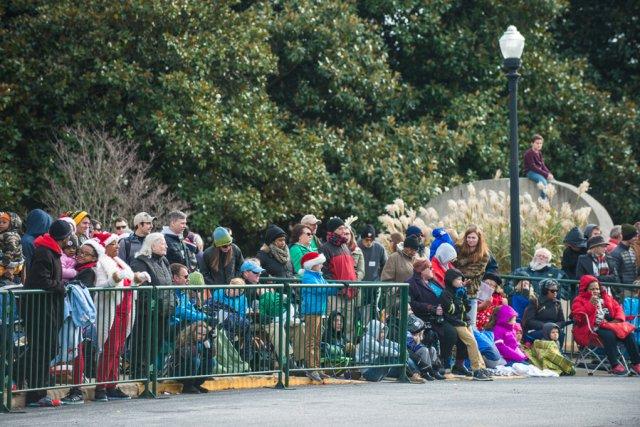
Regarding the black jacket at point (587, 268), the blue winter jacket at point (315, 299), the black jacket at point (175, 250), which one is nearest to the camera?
the blue winter jacket at point (315, 299)

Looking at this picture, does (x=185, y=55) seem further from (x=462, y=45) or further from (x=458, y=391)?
(x=458, y=391)

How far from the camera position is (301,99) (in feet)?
102

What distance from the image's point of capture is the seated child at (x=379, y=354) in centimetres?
1555

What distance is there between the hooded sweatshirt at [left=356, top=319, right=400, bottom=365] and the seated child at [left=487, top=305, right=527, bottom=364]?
2107 mm

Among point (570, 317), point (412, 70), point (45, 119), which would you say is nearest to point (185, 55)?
point (45, 119)

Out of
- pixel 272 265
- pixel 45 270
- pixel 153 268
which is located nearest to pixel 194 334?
pixel 153 268

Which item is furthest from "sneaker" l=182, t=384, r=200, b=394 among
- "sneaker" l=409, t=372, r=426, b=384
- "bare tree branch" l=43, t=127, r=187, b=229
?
"bare tree branch" l=43, t=127, r=187, b=229

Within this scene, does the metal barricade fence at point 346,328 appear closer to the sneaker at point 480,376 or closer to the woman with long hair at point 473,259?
the sneaker at point 480,376

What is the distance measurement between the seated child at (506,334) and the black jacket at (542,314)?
68 centimetres

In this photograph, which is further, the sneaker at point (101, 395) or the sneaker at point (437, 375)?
the sneaker at point (437, 375)

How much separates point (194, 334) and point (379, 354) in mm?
2577

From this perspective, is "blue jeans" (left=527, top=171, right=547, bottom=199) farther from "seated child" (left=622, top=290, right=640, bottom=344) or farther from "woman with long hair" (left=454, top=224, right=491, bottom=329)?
"woman with long hair" (left=454, top=224, right=491, bottom=329)

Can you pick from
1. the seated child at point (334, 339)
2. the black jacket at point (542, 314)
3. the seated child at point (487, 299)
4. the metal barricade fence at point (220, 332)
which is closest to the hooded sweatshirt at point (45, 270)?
the metal barricade fence at point (220, 332)

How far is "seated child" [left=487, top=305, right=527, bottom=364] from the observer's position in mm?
17328
